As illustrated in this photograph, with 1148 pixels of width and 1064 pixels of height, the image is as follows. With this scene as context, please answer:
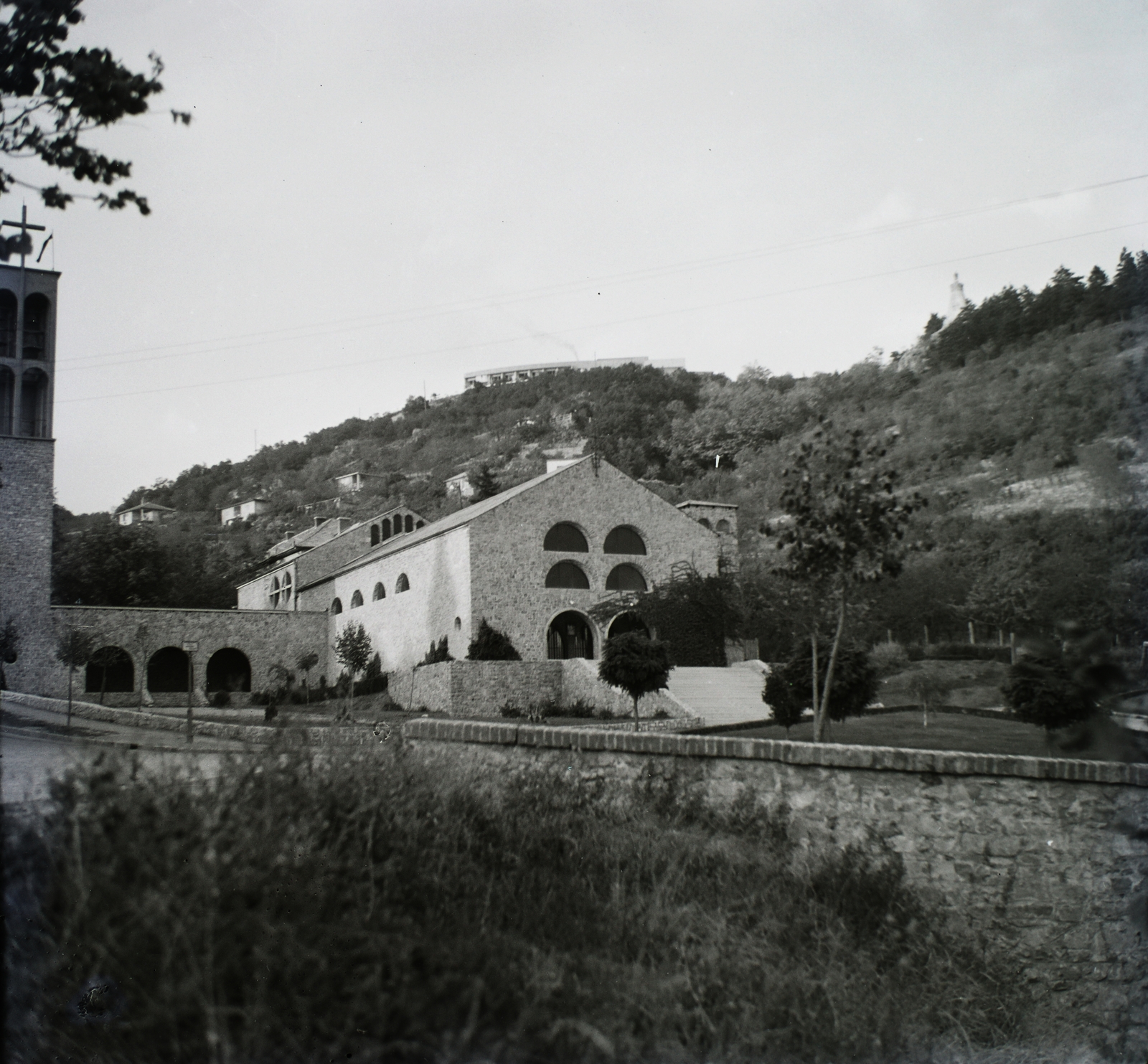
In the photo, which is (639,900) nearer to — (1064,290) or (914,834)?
(914,834)

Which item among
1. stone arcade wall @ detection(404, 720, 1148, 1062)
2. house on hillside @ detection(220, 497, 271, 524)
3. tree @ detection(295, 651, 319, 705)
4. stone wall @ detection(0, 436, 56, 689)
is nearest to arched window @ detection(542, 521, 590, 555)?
tree @ detection(295, 651, 319, 705)

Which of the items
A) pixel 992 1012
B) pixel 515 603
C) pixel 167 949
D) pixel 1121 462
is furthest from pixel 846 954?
pixel 1121 462

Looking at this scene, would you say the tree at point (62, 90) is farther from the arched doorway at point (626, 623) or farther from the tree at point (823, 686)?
the arched doorway at point (626, 623)

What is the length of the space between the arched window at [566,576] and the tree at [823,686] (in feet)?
42.5

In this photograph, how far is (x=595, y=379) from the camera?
8956cm

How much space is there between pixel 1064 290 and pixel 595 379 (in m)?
45.3

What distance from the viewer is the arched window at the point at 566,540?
104 feet

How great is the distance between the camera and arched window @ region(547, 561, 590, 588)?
104 feet

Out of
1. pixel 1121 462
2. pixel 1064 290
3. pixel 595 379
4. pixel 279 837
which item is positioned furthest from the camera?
pixel 595 379

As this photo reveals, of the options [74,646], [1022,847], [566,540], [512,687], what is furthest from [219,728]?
[566,540]

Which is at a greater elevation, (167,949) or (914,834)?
(167,949)

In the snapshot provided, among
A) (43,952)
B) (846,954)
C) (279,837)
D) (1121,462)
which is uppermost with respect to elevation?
(1121,462)

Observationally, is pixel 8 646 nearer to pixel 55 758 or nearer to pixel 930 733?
pixel 55 758

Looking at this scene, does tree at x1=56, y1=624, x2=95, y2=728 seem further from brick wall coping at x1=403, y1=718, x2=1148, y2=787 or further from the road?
brick wall coping at x1=403, y1=718, x2=1148, y2=787
